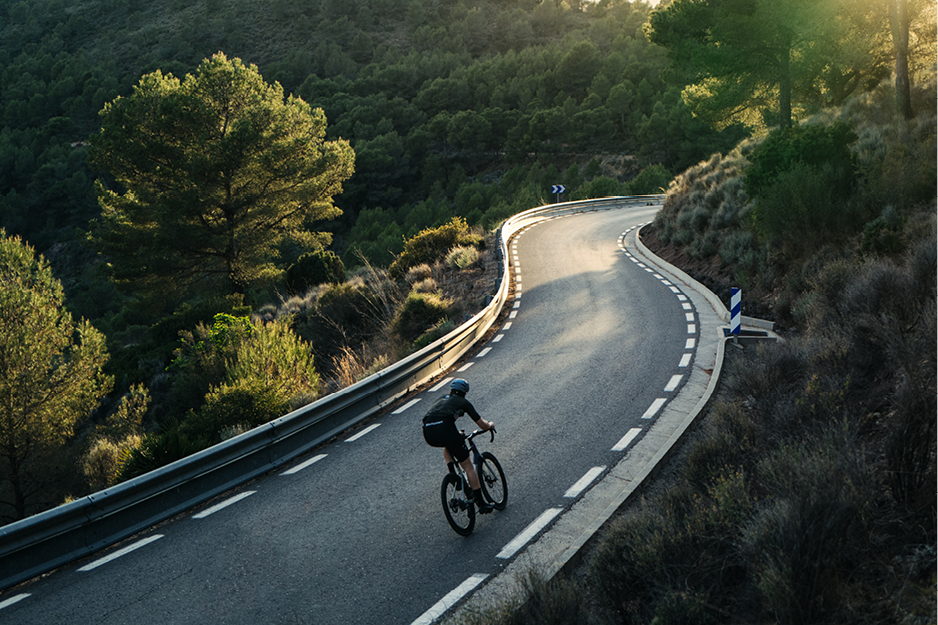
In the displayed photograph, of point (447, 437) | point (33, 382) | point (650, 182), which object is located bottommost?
point (650, 182)

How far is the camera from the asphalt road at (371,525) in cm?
571

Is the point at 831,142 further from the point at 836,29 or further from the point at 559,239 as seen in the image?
the point at 559,239

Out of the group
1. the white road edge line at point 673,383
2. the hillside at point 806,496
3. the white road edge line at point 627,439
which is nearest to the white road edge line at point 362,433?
the white road edge line at point 627,439

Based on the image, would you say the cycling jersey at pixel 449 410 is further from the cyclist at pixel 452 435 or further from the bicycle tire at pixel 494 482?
the bicycle tire at pixel 494 482

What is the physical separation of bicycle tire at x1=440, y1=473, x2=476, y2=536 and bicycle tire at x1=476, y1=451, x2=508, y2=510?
337mm

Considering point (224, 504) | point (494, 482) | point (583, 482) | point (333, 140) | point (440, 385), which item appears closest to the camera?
point (494, 482)

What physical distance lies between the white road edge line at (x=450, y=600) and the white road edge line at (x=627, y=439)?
10.4 ft

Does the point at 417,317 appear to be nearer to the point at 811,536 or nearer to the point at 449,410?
the point at 449,410

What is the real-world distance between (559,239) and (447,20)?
385 feet

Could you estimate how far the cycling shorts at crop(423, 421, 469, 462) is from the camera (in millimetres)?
6613

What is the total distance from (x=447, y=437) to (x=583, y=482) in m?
1.96

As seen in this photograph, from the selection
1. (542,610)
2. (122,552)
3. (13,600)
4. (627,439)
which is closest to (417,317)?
(627,439)

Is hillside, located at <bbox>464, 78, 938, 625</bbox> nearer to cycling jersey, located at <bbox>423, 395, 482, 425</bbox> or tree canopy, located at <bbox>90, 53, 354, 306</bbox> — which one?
cycling jersey, located at <bbox>423, 395, 482, 425</bbox>

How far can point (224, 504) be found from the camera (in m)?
7.74
